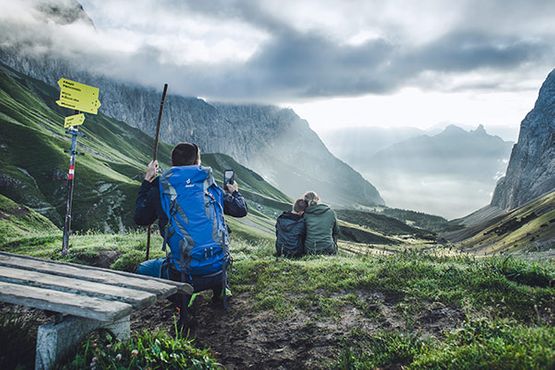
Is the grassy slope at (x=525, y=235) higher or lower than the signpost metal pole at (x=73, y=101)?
lower

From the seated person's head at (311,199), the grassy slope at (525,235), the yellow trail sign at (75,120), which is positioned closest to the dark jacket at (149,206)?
the seated person's head at (311,199)

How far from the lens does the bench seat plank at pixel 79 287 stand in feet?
14.2

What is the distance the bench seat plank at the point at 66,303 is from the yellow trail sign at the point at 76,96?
994 centimetres

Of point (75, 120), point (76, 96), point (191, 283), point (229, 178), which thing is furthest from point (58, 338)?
point (75, 120)

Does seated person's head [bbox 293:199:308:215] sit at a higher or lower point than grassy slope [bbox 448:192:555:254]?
higher

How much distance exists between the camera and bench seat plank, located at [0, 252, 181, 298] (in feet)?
16.2

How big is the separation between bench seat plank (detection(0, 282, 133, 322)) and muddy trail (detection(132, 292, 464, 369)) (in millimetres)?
2223

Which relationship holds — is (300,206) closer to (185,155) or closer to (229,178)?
(229,178)

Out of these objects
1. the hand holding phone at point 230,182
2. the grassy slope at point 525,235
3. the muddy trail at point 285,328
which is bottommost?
the grassy slope at point 525,235

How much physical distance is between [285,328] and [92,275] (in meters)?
3.10

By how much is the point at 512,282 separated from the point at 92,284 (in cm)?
671

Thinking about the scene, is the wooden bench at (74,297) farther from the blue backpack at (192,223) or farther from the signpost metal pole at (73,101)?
the signpost metal pole at (73,101)

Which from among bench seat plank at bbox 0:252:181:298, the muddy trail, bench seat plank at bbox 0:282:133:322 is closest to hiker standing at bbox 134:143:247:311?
the muddy trail

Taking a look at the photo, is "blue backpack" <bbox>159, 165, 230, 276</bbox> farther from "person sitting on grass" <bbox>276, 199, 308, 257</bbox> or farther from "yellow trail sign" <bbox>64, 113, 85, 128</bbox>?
"yellow trail sign" <bbox>64, 113, 85, 128</bbox>
